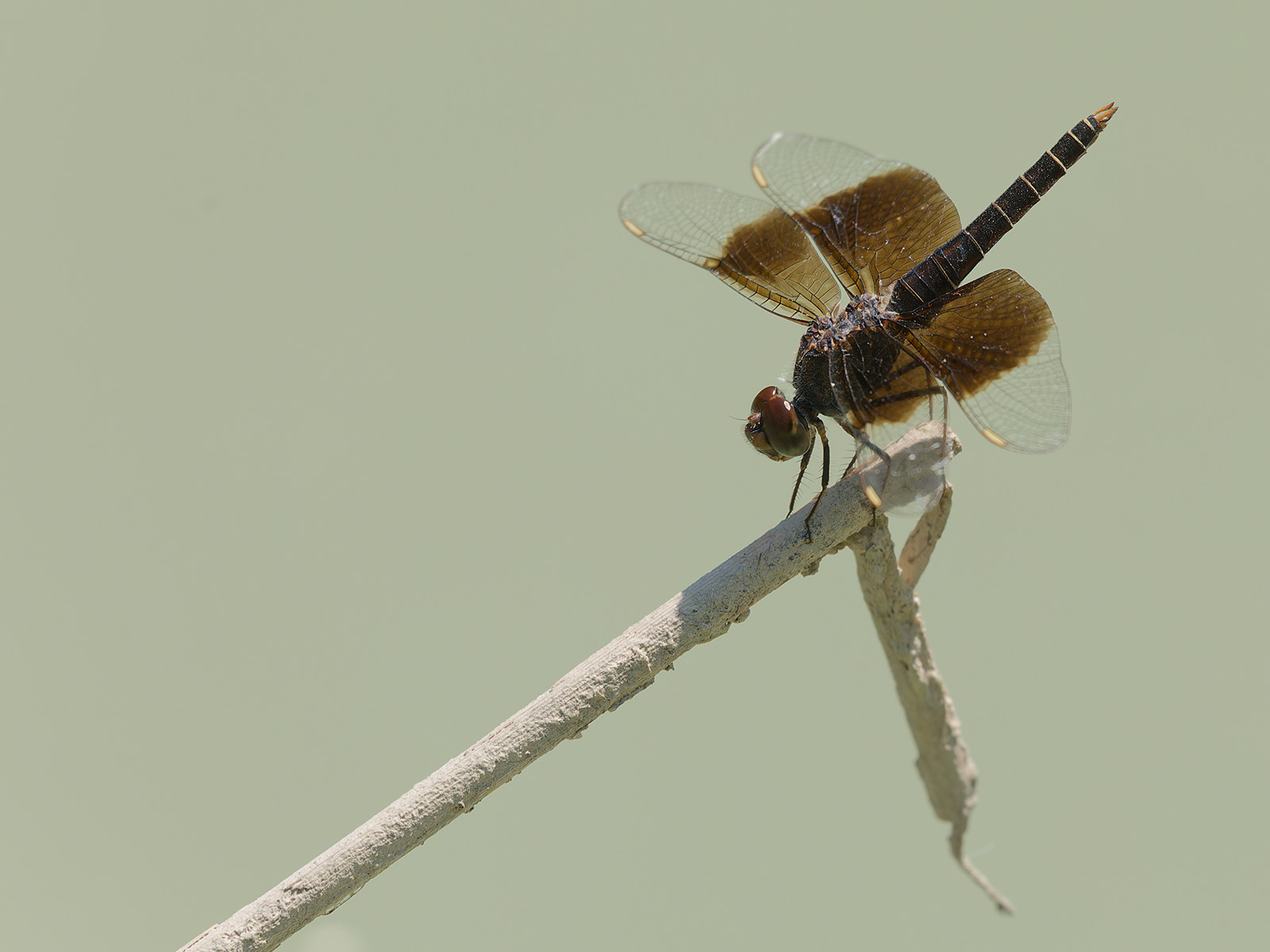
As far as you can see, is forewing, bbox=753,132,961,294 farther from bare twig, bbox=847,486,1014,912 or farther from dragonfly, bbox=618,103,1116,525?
bare twig, bbox=847,486,1014,912

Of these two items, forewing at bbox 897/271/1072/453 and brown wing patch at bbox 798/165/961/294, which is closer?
forewing at bbox 897/271/1072/453

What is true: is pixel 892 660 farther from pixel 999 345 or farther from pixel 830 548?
pixel 999 345

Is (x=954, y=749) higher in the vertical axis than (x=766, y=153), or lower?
lower

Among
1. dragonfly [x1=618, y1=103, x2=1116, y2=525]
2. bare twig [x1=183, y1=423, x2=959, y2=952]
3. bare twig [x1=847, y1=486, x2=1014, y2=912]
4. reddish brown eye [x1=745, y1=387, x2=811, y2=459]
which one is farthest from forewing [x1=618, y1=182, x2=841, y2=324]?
bare twig [x1=847, y1=486, x2=1014, y2=912]

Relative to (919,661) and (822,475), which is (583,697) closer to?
(822,475)

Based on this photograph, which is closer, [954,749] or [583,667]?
[583,667]

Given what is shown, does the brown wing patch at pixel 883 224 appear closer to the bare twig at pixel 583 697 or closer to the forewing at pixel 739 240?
the forewing at pixel 739 240

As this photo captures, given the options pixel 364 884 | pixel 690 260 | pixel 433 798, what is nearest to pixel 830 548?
pixel 690 260
